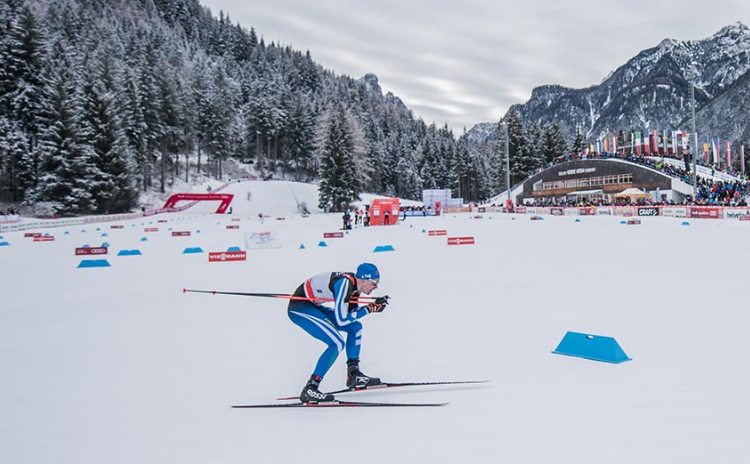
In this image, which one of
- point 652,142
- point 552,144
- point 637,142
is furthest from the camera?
point 552,144

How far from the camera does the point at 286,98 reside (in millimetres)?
95250

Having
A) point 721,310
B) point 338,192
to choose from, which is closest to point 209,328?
point 721,310

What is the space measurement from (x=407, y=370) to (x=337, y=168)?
63.4 metres

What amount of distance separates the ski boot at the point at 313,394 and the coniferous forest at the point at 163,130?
50671 millimetres

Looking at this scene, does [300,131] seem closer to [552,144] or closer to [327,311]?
[552,144]

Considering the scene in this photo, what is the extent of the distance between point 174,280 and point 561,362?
37.7 ft

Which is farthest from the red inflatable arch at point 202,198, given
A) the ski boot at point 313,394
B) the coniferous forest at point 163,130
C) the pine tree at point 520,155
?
the ski boot at point 313,394

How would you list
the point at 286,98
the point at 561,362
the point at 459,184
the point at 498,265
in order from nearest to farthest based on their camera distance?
the point at 561,362
the point at 498,265
the point at 286,98
the point at 459,184

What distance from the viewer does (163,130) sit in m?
68.4

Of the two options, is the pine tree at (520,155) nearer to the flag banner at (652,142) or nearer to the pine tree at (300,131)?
the flag banner at (652,142)

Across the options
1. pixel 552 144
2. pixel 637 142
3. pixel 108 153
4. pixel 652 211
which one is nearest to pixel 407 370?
pixel 652 211

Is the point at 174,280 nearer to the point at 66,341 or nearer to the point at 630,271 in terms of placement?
the point at 66,341

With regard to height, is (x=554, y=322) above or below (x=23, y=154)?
below

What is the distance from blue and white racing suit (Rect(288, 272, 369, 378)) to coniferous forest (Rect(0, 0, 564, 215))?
166 ft
